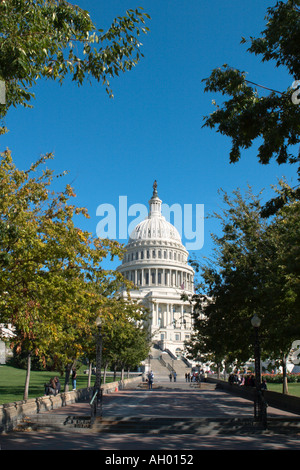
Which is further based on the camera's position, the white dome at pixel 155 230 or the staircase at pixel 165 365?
the white dome at pixel 155 230

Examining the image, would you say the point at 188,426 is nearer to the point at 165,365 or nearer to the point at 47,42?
the point at 47,42

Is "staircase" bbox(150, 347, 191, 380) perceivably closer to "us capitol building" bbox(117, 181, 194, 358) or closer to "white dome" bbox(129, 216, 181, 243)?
"us capitol building" bbox(117, 181, 194, 358)

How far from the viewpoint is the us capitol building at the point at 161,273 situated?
114500 mm

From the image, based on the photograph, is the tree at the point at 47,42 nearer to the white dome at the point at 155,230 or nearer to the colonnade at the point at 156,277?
the colonnade at the point at 156,277

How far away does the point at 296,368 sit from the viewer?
7462 cm

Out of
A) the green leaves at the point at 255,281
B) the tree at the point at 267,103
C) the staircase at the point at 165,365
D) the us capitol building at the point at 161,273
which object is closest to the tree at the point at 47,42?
the tree at the point at 267,103

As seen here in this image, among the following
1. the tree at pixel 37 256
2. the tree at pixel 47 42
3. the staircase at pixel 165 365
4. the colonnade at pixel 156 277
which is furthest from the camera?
the colonnade at pixel 156 277

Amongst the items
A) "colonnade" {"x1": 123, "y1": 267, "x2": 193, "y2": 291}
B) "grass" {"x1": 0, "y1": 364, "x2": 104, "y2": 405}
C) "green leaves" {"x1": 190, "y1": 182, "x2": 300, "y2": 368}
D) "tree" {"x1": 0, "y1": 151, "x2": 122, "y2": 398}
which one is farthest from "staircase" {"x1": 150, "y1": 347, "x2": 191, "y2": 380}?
"tree" {"x1": 0, "y1": 151, "x2": 122, "y2": 398}

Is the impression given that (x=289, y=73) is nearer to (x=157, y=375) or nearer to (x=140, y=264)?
(x=157, y=375)

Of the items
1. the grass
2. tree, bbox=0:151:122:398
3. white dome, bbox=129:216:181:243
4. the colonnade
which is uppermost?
white dome, bbox=129:216:181:243

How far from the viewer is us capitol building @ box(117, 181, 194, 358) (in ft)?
376

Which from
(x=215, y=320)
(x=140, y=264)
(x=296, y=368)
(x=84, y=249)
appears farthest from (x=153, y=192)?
(x=84, y=249)

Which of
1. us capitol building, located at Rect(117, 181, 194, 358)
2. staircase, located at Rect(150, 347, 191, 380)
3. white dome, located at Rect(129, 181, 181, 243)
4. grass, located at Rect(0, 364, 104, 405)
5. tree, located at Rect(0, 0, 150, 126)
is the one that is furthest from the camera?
white dome, located at Rect(129, 181, 181, 243)
